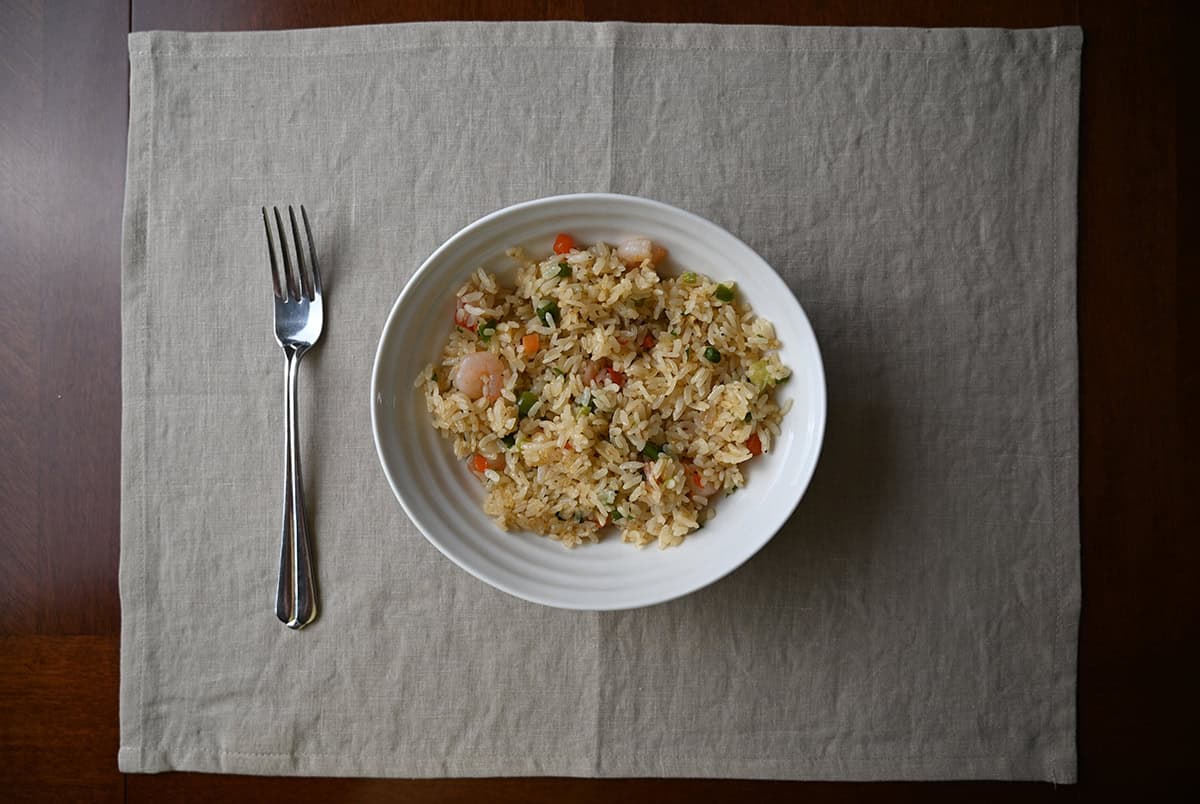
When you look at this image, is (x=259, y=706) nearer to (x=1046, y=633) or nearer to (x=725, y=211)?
(x=725, y=211)

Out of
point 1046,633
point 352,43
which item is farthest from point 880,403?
point 352,43

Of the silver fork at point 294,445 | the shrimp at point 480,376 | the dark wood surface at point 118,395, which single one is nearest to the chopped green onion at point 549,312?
the shrimp at point 480,376

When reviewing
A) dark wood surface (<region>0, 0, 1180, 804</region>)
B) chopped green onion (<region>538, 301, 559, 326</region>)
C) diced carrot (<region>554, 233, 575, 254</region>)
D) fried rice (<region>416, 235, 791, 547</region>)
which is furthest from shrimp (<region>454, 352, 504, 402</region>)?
dark wood surface (<region>0, 0, 1180, 804</region>)

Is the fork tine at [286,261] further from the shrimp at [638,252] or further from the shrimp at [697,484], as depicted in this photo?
the shrimp at [697,484]

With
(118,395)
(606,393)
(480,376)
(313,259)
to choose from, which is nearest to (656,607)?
(606,393)

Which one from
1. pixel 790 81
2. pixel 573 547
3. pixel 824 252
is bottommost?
pixel 573 547

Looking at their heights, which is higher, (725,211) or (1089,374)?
(725,211)

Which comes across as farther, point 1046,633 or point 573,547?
point 1046,633
